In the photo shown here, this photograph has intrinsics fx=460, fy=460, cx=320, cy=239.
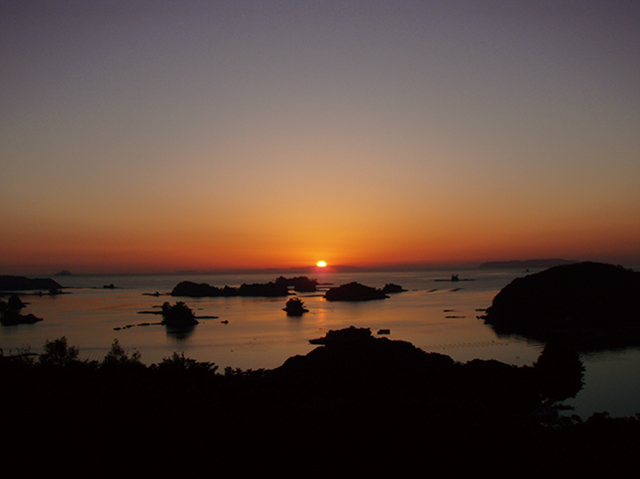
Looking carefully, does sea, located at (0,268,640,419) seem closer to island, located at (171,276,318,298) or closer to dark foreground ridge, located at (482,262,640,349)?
dark foreground ridge, located at (482,262,640,349)

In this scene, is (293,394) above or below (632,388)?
above

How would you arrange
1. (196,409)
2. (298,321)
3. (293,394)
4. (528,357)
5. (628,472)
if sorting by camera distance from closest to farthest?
1. (628,472)
2. (196,409)
3. (293,394)
4. (528,357)
5. (298,321)

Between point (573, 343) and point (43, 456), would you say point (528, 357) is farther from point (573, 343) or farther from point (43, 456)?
point (43, 456)

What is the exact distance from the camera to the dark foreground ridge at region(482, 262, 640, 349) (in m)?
71.3

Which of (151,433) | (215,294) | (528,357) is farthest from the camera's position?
(215,294)

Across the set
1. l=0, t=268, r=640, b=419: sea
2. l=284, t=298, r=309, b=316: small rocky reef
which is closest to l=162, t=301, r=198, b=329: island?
l=0, t=268, r=640, b=419: sea

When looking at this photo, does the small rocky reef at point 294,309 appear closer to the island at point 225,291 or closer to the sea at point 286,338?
the sea at point 286,338

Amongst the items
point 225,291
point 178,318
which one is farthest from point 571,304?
point 225,291

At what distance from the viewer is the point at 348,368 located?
32.3 meters

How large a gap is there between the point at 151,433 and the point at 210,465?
2.84 meters

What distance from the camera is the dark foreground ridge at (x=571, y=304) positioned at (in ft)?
234

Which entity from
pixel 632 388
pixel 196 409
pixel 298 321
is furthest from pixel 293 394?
pixel 298 321

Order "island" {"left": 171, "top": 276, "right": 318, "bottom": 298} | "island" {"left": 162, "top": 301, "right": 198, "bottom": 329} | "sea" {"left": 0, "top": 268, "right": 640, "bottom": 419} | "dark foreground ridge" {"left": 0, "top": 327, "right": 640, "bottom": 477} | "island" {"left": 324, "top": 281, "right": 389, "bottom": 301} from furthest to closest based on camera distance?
1. "island" {"left": 171, "top": 276, "right": 318, "bottom": 298}
2. "island" {"left": 324, "top": 281, "right": 389, "bottom": 301}
3. "island" {"left": 162, "top": 301, "right": 198, "bottom": 329}
4. "sea" {"left": 0, "top": 268, "right": 640, "bottom": 419}
5. "dark foreground ridge" {"left": 0, "top": 327, "right": 640, "bottom": 477}

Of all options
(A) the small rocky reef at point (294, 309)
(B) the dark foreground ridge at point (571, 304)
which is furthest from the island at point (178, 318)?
(B) the dark foreground ridge at point (571, 304)
